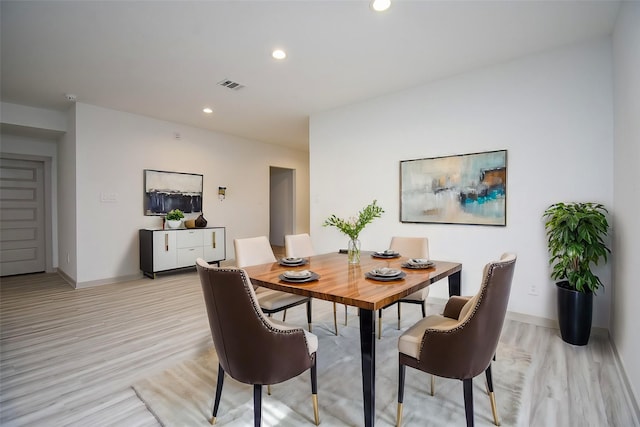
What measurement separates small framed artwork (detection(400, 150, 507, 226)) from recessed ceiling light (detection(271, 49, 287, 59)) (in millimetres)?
1948

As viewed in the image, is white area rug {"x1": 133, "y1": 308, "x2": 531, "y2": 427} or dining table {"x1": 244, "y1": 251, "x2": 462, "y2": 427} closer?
dining table {"x1": 244, "y1": 251, "x2": 462, "y2": 427}

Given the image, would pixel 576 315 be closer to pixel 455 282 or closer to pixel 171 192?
pixel 455 282

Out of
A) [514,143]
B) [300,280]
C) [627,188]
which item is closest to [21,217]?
[300,280]

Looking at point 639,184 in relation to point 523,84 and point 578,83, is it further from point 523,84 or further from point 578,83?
point 523,84

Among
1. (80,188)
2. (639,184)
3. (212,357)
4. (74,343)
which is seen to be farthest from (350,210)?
(80,188)

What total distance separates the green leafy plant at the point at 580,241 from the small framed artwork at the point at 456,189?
612 mm

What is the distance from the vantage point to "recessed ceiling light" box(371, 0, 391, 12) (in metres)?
2.27

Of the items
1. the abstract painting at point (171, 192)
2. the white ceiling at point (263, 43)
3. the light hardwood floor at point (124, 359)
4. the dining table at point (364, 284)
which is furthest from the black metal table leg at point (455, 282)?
the abstract painting at point (171, 192)

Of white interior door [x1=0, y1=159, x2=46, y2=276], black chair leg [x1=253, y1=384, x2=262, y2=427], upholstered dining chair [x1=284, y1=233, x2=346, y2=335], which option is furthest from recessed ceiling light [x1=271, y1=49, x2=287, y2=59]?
white interior door [x1=0, y1=159, x2=46, y2=276]

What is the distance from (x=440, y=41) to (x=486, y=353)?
2.64 metres

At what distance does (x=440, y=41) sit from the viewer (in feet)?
9.30

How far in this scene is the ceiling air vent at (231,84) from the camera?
12.3 ft

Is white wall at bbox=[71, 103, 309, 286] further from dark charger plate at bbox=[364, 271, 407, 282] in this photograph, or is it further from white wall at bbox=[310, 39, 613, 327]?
dark charger plate at bbox=[364, 271, 407, 282]

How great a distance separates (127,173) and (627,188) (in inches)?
237
